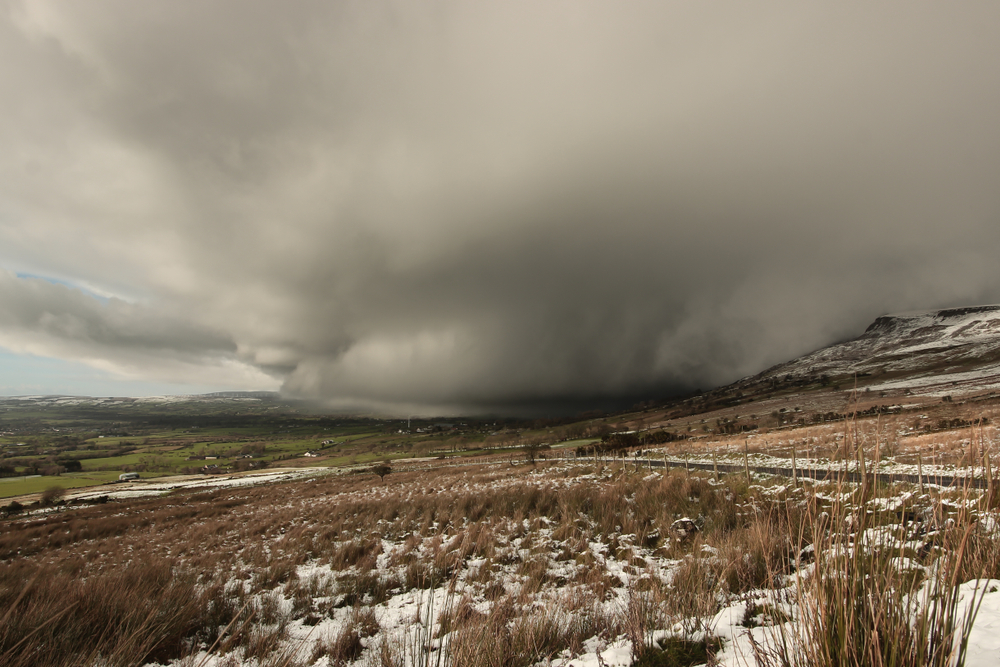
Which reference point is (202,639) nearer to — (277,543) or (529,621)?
(529,621)

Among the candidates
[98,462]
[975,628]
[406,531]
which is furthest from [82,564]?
[98,462]

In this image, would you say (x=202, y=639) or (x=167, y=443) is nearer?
(x=202, y=639)

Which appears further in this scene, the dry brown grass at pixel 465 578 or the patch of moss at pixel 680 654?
the dry brown grass at pixel 465 578

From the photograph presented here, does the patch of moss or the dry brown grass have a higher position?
the patch of moss

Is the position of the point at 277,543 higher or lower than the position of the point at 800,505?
lower

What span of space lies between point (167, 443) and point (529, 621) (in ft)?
834

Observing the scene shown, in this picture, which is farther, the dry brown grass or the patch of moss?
the dry brown grass

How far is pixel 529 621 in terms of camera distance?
4.76 m

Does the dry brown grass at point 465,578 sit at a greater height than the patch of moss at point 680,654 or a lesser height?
lesser

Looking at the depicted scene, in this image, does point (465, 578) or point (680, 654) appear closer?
point (680, 654)

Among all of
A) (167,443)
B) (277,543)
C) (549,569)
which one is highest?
(549,569)

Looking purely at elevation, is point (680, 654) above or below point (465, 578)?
above

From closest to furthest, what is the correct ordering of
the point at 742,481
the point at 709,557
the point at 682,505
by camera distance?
the point at 709,557, the point at 682,505, the point at 742,481

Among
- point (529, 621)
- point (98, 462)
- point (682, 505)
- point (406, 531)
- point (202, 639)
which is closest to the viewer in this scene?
point (529, 621)
